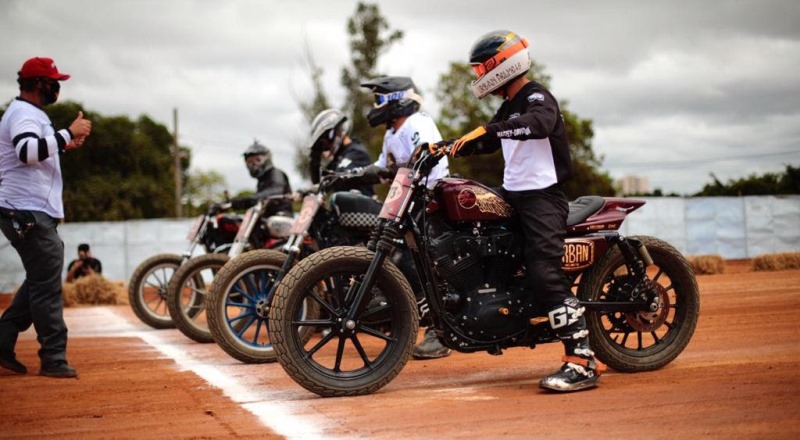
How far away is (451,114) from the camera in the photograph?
4850 centimetres

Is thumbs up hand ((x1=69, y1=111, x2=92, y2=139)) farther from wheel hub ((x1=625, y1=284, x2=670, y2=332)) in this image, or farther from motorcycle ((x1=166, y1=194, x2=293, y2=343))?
wheel hub ((x1=625, y1=284, x2=670, y2=332))

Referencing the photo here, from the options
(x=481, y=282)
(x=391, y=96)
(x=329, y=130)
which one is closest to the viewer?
(x=481, y=282)

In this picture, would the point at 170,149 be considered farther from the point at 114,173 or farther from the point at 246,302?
the point at 246,302

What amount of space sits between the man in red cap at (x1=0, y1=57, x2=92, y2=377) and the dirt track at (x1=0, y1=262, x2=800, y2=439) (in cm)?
32

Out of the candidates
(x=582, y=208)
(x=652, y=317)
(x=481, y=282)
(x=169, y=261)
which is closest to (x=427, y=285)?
(x=481, y=282)

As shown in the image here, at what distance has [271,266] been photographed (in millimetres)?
7762

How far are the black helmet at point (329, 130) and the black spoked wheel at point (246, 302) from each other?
1.84m

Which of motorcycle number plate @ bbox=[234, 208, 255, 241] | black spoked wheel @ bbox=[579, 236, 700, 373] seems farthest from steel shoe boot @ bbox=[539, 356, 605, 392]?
motorcycle number plate @ bbox=[234, 208, 255, 241]

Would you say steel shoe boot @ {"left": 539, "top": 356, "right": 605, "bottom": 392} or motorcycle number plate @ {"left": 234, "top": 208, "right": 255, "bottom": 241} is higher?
motorcycle number plate @ {"left": 234, "top": 208, "right": 255, "bottom": 241}

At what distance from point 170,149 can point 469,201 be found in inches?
2254

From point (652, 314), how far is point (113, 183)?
166 ft

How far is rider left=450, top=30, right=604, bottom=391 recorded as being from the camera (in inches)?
224

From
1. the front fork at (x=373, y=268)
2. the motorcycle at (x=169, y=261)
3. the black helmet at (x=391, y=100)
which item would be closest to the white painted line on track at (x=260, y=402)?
the front fork at (x=373, y=268)

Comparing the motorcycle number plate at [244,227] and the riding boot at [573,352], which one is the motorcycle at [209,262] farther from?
the riding boot at [573,352]
